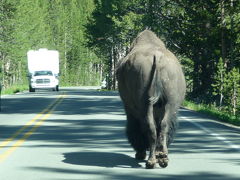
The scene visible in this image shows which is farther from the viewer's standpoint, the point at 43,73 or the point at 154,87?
the point at 43,73

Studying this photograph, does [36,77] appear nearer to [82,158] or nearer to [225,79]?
[225,79]

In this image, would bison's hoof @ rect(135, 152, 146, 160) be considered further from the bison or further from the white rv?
the white rv

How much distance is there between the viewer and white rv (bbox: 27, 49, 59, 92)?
5494cm

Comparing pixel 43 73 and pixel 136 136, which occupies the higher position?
pixel 43 73

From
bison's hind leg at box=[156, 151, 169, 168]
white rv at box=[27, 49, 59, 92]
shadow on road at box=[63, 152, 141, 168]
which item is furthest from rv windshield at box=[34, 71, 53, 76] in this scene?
bison's hind leg at box=[156, 151, 169, 168]

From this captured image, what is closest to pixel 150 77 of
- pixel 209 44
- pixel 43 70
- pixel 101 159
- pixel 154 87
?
pixel 154 87

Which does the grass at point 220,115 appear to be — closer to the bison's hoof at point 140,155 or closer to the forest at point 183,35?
the forest at point 183,35

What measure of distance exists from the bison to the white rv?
44.4 meters

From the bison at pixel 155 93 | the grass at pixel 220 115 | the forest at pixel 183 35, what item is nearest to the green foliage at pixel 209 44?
the forest at pixel 183 35

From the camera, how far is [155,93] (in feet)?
34.2

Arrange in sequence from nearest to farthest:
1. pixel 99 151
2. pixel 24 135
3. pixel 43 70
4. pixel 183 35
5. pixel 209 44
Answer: pixel 99 151
pixel 24 135
pixel 209 44
pixel 183 35
pixel 43 70

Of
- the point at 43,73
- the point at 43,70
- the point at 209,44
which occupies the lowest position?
the point at 43,73

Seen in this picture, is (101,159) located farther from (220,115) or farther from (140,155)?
(220,115)

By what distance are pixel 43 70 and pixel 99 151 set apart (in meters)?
44.9
